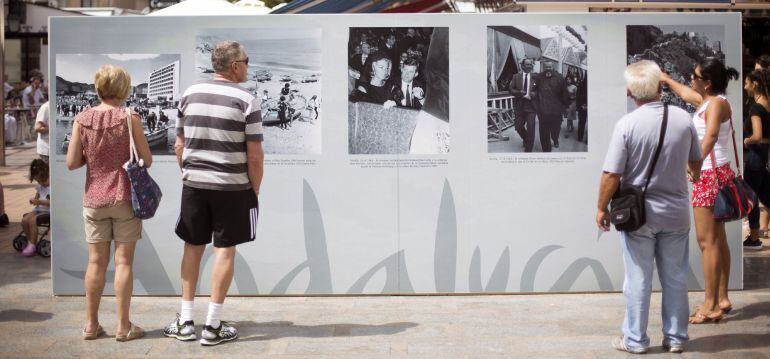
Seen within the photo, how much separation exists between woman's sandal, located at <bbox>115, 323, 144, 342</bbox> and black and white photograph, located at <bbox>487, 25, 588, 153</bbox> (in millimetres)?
2558

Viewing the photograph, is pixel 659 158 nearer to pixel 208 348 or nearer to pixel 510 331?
pixel 510 331

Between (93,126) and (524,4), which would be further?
(524,4)

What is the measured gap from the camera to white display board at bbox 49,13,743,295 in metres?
7.17

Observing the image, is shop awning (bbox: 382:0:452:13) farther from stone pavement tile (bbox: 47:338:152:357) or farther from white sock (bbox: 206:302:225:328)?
stone pavement tile (bbox: 47:338:152:357)

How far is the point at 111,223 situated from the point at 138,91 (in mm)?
1349

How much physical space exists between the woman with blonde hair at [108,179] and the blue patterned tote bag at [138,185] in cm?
3

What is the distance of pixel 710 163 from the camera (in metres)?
6.44

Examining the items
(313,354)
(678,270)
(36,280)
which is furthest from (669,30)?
(36,280)

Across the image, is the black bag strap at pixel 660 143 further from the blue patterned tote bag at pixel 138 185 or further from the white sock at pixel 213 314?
the blue patterned tote bag at pixel 138 185

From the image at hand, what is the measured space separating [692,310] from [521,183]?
53.7 inches

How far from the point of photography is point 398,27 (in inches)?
281

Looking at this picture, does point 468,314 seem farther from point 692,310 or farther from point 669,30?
point 669,30

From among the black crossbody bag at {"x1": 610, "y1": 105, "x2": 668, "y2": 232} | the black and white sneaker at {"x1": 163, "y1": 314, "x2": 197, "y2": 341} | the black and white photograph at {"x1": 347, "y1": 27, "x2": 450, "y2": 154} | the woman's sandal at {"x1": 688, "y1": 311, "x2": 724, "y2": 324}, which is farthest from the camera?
the black and white photograph at {"x1": 347, "y1": 27, "x2": 450, "y2": 154}

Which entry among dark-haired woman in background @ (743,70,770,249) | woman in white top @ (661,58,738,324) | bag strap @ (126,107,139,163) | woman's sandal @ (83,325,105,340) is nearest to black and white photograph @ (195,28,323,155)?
bag strap @ (126,107,139,163)
